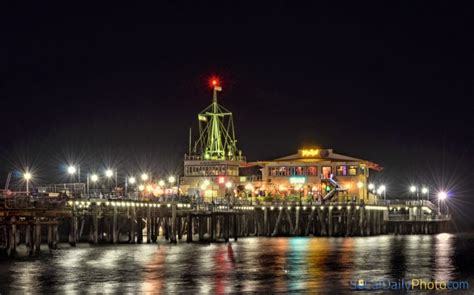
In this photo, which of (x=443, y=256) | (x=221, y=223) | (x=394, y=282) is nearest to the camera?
(x=394, y=282)

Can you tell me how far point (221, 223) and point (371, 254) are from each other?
101 feet

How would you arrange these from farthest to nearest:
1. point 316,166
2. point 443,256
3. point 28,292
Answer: point 316,166 → point 443,256 → point 28,292

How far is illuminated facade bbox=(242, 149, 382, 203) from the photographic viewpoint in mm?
132250

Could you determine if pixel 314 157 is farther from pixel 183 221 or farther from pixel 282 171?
pixel 183 221

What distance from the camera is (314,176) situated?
440ft

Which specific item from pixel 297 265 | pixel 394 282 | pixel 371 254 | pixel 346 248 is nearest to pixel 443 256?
pixel 371 254

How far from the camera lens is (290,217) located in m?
Result: 121

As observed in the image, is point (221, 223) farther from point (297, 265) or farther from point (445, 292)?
point (445, 292)

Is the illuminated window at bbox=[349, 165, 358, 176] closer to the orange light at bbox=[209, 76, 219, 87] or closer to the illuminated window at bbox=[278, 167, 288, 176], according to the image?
the illuminated window at bbox=[278, 167, 288, 176]

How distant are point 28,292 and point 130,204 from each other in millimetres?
38220

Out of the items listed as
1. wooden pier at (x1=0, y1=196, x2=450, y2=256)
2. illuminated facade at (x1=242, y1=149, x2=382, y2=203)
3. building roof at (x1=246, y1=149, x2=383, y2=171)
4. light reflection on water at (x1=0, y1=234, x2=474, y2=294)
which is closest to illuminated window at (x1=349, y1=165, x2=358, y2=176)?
illuminated facade at (x1=242, y1=149, x2=382, y2=203)

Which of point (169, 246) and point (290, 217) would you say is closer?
point (169, 246)

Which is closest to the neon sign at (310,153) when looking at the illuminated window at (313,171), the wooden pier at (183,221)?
the illuminated window at (313,171)

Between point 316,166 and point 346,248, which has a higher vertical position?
point 316,166
